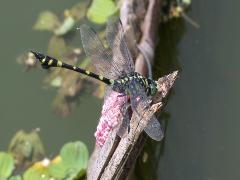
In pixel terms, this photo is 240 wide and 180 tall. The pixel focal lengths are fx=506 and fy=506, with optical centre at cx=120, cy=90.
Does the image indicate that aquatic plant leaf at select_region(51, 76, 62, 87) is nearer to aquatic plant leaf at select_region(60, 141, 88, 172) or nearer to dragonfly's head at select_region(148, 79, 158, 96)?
aquatic plant leaf at select_region(60, 141, 88, 172)

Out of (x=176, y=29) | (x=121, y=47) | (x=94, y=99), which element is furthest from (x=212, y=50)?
(x=121, y=47)

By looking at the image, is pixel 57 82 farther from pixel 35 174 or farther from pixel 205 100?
pixel 205 100

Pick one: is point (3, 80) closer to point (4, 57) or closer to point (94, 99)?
point (4, 57)

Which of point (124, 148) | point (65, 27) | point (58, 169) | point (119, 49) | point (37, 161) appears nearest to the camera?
point (124, 148)

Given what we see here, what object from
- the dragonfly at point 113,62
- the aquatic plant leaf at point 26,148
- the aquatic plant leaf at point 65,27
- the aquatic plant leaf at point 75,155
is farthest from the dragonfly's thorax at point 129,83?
the aquatic plant leaf at point 65,27

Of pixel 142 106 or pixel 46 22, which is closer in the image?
pixel 142 106

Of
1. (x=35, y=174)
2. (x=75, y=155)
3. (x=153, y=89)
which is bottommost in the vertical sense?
(x=35, y=174)

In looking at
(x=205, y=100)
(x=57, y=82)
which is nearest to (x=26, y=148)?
(x=57, y=82)

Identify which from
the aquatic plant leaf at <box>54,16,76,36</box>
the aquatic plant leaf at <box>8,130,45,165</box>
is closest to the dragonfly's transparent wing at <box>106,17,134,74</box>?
the aquatic plant leaf at <box>8,130,45,165</box>
